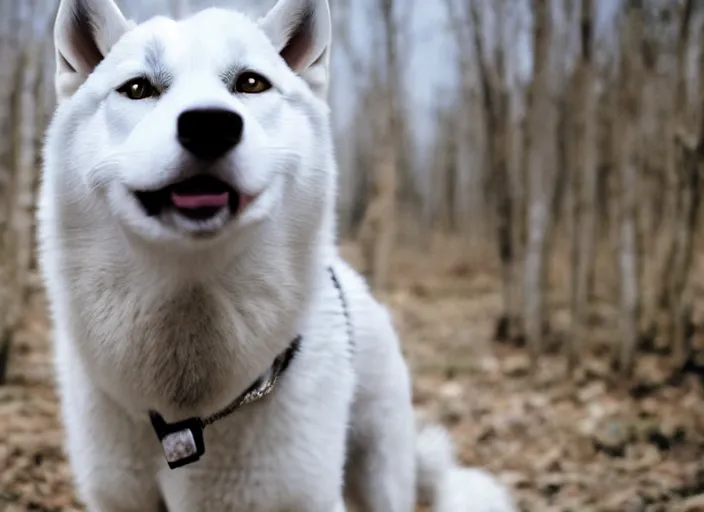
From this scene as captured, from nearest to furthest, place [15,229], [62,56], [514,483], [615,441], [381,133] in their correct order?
[62,56] < [514,483] < [615,441] < [15,229] < [381,133]

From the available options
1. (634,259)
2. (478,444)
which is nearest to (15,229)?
(478,444)

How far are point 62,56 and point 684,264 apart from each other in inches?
203

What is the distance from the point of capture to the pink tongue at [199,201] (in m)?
1.74

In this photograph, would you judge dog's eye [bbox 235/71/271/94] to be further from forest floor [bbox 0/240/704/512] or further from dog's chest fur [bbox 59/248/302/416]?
forest floor [bbox 0/240/704/512]

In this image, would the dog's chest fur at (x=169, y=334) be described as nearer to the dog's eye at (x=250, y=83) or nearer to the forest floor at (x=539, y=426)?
the dog's eye at (x=250, y=83)

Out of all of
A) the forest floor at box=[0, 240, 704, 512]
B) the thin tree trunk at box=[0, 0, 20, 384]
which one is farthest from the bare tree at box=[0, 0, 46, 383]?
the forest floor at box=[0, 240, 704, 512]

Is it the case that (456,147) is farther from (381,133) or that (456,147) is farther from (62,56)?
(62,56)

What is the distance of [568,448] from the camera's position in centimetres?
482

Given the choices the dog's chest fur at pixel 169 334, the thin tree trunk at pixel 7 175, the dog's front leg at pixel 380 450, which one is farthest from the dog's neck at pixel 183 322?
the thin tree trunk at pixel 7 175

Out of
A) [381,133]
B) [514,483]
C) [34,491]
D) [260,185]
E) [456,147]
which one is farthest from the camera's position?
[456,147]

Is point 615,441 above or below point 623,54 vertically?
below

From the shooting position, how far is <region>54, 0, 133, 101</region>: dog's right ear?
1.98m

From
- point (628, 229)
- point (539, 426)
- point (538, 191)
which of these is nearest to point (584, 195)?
point (538, 191)

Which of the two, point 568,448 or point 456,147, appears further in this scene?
point 456,147
